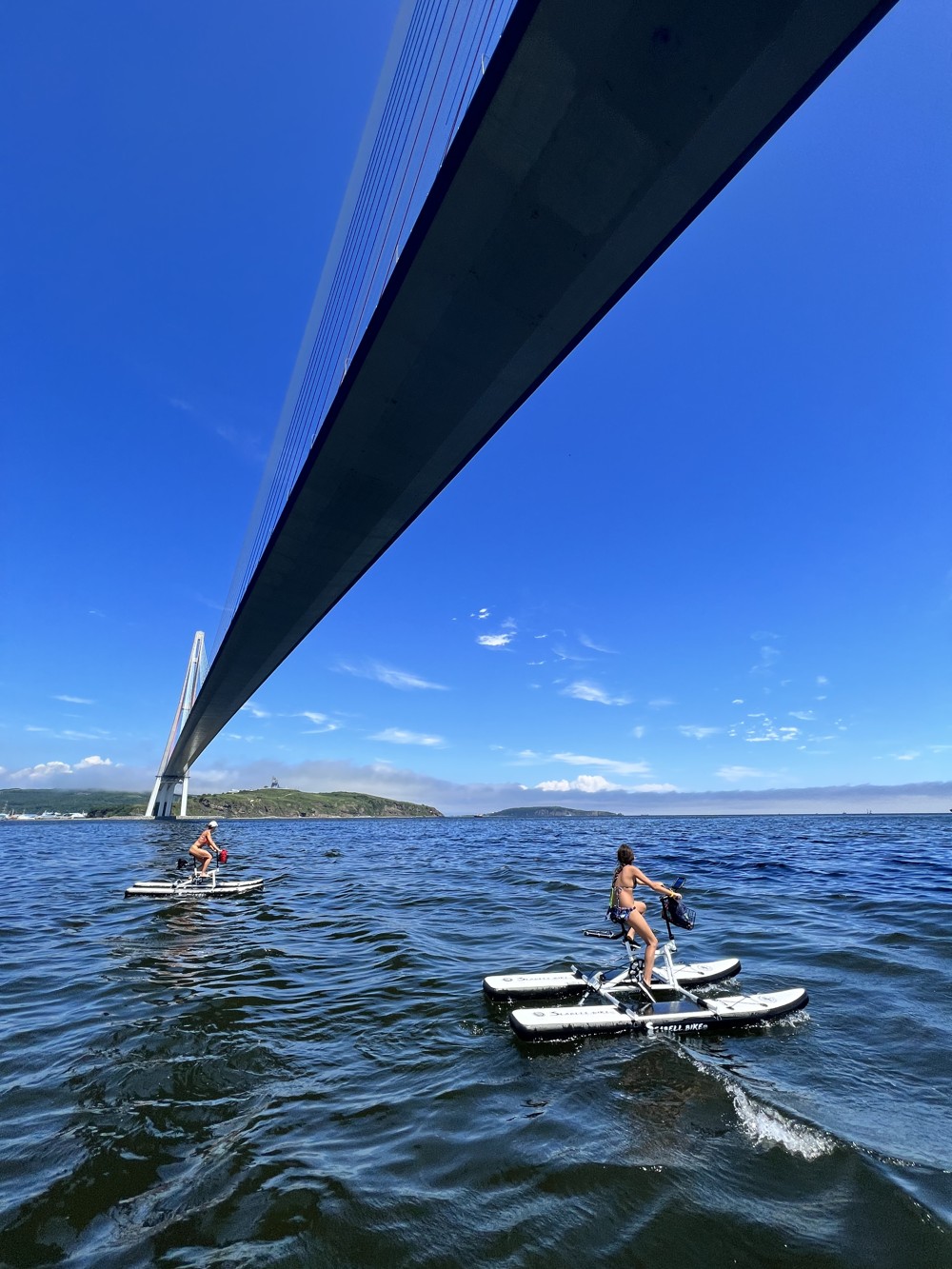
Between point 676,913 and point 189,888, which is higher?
point 676,913

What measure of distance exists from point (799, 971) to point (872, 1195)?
5.44m

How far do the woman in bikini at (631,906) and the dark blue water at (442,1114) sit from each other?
99 centimetres

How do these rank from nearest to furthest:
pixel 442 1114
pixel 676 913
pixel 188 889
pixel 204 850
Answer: pixel 442 1114 < pixel 676 913 < pixel 188 889 < pixel 204 850

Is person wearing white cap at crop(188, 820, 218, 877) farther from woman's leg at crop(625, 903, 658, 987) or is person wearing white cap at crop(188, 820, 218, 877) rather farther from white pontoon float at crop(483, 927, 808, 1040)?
woman's leg at crop(625, 903, 658, 987)

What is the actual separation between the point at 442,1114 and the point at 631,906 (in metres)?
3.62

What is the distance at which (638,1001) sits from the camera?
728cm

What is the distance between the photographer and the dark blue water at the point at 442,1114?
3.21 meters

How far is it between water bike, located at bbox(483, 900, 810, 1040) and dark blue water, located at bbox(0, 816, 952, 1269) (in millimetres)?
187

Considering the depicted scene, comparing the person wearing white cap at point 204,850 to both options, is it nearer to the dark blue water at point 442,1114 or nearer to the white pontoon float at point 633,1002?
the dark blue water at point 442,1114

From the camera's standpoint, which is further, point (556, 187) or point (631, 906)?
point (556, 187)

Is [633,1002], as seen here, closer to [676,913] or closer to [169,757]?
[676,913]

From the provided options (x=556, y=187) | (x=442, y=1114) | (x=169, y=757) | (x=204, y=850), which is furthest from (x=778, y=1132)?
(x=169, y=757)

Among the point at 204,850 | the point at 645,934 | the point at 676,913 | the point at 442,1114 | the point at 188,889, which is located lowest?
the point at 442,1114

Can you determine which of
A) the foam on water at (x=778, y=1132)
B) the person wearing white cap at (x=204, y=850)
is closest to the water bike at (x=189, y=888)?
the person wearing white cap at (x=204, y=850)
